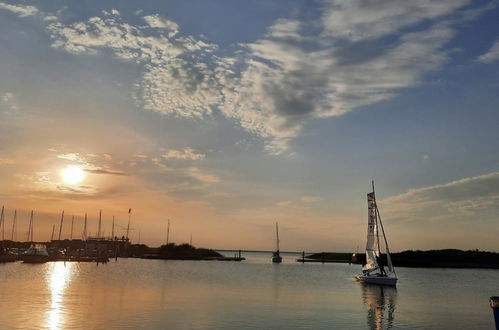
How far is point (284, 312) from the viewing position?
143 feet

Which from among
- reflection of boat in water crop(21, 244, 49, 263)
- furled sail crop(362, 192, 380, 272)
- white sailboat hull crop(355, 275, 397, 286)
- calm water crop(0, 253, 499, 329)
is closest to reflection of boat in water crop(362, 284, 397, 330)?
calm water crop(0, 253, 499, 329)

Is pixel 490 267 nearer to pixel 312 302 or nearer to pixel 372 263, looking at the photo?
pixel 372 263

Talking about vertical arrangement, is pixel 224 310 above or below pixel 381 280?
below

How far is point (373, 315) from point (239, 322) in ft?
49.8

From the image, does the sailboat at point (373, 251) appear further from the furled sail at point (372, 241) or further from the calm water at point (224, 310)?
the calm water at point (224, 310)

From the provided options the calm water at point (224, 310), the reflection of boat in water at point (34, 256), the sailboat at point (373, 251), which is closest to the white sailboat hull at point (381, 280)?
the sailboat at point (373, 251)

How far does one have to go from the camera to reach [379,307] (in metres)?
51.7

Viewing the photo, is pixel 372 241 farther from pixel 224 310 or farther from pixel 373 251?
pixel 224 310

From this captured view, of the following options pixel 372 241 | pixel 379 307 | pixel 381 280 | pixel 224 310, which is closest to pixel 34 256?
pixel 372 241

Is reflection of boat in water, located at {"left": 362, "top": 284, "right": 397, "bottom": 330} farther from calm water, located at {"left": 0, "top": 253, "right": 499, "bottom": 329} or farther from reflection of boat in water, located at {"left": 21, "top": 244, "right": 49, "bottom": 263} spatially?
reflection of boat in water, located at {"left": 21, "top": 244, "right": 49, "bottom": 263}

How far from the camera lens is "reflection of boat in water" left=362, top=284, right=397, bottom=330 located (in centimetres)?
3912

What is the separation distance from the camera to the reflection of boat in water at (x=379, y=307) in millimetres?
39125

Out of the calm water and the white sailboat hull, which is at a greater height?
the white sailboat hull

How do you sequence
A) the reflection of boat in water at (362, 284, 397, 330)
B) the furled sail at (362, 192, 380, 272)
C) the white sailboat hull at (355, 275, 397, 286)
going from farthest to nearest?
the furled sail at (362, 192, 380, 272), the white sailboat hull at (355, 275, 397, 286), the reflection of boat in water at (362, 284, 397, 330)
